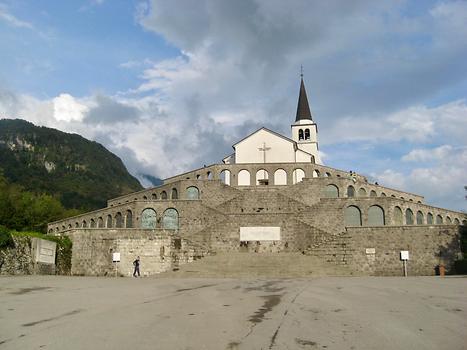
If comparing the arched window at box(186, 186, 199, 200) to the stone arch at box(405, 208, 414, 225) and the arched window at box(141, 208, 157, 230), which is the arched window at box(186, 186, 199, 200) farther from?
the stone arch at box(405, 208, 414, 225)

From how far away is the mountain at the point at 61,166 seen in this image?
346 feet

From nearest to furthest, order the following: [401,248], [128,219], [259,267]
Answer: [259,267] → [401,248] → [128,219]

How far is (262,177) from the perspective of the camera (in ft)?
183

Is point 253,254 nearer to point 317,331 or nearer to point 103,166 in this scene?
point 317,331

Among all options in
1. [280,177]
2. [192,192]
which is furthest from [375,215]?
[192,192]

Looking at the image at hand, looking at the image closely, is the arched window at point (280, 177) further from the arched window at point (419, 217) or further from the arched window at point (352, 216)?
the arched window at point (419, 217)

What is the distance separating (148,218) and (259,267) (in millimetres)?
15798

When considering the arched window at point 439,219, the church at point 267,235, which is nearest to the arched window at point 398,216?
the church at point 267,235

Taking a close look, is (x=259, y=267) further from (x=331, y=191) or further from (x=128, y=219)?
(x=331, y=191)

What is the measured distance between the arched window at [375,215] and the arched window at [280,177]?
15295 mm

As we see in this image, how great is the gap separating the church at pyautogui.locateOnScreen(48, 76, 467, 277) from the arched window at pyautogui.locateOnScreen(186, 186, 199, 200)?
0.11 meters

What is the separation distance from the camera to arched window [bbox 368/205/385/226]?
41.4 m

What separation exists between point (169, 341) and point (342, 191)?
137 ft

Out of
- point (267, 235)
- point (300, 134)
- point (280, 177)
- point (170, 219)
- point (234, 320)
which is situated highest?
point (300, 134)
